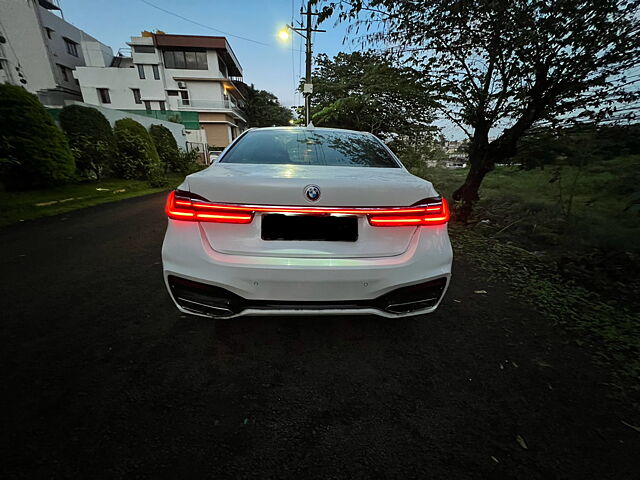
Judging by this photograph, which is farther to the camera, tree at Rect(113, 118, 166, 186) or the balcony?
the balcony

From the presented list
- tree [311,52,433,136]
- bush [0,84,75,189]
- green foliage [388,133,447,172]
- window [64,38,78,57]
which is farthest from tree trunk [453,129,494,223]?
window [64,38,78,57]

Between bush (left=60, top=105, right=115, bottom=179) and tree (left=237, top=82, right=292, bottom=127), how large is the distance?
115 ft

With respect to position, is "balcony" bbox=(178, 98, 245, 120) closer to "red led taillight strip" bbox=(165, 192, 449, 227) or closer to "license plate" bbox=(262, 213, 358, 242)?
"red led taillight strip" bbox=(165, 192, 449, 227)

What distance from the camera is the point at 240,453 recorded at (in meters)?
1.25

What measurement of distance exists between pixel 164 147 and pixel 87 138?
5.12 m

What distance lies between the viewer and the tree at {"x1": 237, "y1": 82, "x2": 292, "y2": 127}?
42.7 meters

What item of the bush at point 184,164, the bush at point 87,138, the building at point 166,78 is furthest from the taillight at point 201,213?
the building at point 166,78

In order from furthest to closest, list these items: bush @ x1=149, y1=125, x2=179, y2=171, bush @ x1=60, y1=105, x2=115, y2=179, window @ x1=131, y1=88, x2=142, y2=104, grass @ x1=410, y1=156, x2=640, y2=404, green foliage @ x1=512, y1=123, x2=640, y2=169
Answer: window @ x1=131, y1=88, x2=142, y2=104, bush @ x1=149, y1=125, x2=179, y2=171, bush @ x1=60, y1=105, x2=115, y2=179, green foliage @ x1=512, y1=123, x2=640, y2=169, grass @ x1=410, y1=156, x2=640, y2=404

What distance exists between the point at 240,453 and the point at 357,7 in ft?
14.8

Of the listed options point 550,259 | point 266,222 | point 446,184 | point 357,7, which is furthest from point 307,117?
point 266,222

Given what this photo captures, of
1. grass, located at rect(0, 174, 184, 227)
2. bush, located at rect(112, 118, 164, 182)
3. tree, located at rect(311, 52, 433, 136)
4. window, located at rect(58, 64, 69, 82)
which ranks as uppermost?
window, located at rect(58, 64, 69, 82)

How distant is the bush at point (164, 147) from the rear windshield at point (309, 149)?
13108mm

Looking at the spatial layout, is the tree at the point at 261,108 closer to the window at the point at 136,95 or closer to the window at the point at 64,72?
the window at the point at 136,95

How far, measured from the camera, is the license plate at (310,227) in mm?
1479
